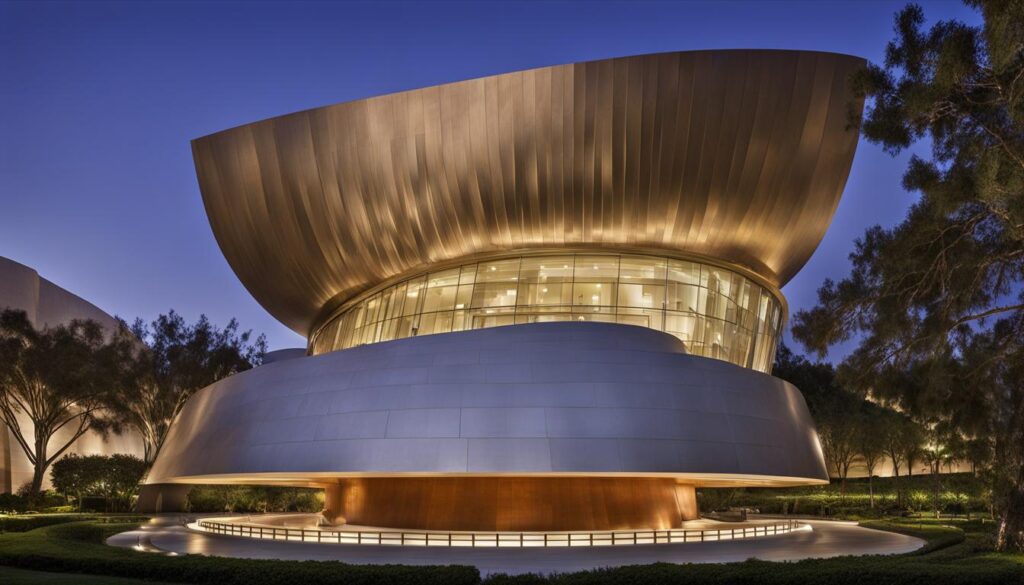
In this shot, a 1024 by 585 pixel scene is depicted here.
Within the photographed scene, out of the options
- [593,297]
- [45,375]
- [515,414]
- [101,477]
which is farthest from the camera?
[101,477]

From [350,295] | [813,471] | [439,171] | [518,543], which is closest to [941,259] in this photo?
[813,471]

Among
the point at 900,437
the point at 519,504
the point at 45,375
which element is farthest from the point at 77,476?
the point at 900,437

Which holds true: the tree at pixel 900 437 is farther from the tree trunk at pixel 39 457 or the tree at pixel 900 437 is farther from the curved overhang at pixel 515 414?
the tree trunk at pixel 39 457

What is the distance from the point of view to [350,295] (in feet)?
113

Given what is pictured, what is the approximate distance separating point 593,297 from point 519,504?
8.41 meters

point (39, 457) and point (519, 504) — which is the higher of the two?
point (39, 457)

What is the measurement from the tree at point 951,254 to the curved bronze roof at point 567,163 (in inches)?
271

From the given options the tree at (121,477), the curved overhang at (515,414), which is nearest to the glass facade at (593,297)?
the curved overhang at (515,414)

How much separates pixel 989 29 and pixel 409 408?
16.0 m

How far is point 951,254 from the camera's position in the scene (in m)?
16.0

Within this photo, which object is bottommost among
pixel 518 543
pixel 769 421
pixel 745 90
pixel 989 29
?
pixel 518 543

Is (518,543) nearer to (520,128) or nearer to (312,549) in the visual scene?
(312,549)

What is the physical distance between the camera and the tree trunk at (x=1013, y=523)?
16.3 meters

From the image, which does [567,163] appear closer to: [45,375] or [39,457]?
[45,375]
